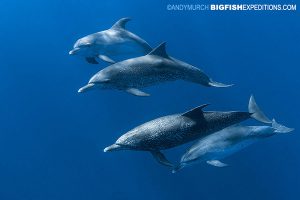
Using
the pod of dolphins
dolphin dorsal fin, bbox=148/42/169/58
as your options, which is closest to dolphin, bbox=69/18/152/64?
the pod of dolphins

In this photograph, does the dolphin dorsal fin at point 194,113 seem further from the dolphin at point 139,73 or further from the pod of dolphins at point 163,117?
the dolphin at point 139,73

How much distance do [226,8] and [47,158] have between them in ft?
35.8

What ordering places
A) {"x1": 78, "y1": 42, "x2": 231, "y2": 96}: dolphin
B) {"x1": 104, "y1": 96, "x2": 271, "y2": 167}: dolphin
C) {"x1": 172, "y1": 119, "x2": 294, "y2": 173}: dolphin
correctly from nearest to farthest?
1. {"x1": 104, "y1": 96, "x2": 271, "y2": 167}: dolphin
2. {"x1": 78, "y1": 42, "x2": 231, "y2": 96}: dolphin
3. {"x1": 172, "y1": 119, "x2": 294, "y2": 173}: dolphin

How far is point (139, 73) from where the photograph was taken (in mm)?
7062

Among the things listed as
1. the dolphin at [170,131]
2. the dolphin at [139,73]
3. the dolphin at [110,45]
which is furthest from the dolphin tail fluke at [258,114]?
the dolphin at [110,45]

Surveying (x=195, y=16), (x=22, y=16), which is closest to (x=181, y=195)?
(x=195, y=16)

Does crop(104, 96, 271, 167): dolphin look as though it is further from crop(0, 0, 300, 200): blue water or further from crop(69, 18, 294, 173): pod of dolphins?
crop(0, 0, 300, 200): blue water

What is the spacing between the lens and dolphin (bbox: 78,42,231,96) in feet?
23.0

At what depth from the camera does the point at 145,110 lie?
1596 cm

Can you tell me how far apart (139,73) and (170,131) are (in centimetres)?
160

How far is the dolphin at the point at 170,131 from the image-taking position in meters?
5.91

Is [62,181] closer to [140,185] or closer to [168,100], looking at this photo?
[140,185]

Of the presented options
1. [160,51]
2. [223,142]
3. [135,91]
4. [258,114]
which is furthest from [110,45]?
[258,114]

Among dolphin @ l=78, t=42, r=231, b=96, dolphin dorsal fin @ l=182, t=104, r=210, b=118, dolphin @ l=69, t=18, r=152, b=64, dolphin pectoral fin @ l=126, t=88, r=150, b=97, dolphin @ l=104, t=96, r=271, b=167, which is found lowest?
dolphin @ l=104, t=96, r=271, b=167
